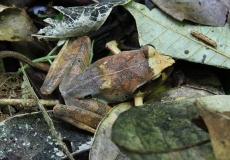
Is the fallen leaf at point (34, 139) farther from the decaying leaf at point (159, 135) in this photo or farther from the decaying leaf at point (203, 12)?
the decaying leaf at point (203, 12)

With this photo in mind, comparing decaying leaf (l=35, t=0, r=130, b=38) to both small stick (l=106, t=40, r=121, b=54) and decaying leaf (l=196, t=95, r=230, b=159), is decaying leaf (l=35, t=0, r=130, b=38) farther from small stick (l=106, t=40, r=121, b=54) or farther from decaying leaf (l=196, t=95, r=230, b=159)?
decaying leaf (l=196, t=95, r=230, b=159)

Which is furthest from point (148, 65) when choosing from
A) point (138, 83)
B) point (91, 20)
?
point (91, 20)

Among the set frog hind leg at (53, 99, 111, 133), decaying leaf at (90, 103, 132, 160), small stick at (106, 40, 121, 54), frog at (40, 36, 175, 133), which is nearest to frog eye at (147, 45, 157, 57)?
frog at (40, 36, 175, 133)

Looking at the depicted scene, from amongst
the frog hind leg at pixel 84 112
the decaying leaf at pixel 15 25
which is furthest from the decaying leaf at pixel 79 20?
the frog hind leg at pixel 84 112

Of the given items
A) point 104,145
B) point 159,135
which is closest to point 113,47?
point 104,145

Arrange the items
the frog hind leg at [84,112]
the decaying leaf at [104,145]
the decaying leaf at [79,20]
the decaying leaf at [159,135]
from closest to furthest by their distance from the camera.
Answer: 1. the decaying leaf at [159,135]
2. the decaying leaf at [104,145]
3. the frog hind leg at [84,112]
4. the decaying leaf at [79,20]

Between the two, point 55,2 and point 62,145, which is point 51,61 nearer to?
point 55,2

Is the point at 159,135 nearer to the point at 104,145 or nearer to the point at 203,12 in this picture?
the point at 104,145

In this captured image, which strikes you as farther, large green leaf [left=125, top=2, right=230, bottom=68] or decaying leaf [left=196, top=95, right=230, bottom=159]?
large green leaf [left=125, top=2, right=230, bottom=68]
